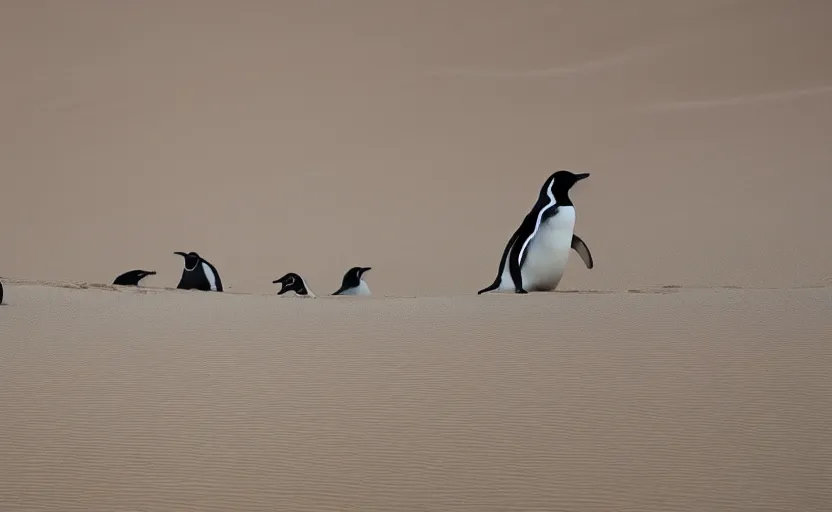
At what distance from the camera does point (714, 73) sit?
26.4 metres

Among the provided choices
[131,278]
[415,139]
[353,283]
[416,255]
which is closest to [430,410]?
[131,278]

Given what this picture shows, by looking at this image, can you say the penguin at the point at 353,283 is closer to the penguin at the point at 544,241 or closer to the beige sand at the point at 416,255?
the beige sand at the point at 416,255

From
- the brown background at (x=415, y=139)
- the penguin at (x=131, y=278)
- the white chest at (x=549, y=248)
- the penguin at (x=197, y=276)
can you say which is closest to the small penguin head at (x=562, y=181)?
the white chest at (x=549, y=248)

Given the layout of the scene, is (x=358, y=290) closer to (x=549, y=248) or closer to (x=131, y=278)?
(x=131, y=278)

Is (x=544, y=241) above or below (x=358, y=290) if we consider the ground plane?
above

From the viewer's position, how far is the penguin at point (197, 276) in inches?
A: 380

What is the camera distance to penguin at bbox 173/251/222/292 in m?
9.65

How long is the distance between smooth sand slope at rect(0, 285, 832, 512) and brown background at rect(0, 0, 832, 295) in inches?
310

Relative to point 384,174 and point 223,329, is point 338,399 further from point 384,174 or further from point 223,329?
point 384,174

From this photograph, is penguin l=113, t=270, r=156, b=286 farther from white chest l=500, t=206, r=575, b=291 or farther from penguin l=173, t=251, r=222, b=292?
white chest l=500, t=206, r=575, b=291

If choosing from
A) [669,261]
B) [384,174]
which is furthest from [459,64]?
[669,261]

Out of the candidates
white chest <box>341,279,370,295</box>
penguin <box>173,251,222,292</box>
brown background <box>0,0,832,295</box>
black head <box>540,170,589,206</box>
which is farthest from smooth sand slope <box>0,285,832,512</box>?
brown background <box>0,0,832,295</box>

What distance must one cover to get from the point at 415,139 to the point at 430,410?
20.5 metres

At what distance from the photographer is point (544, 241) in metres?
6.59
